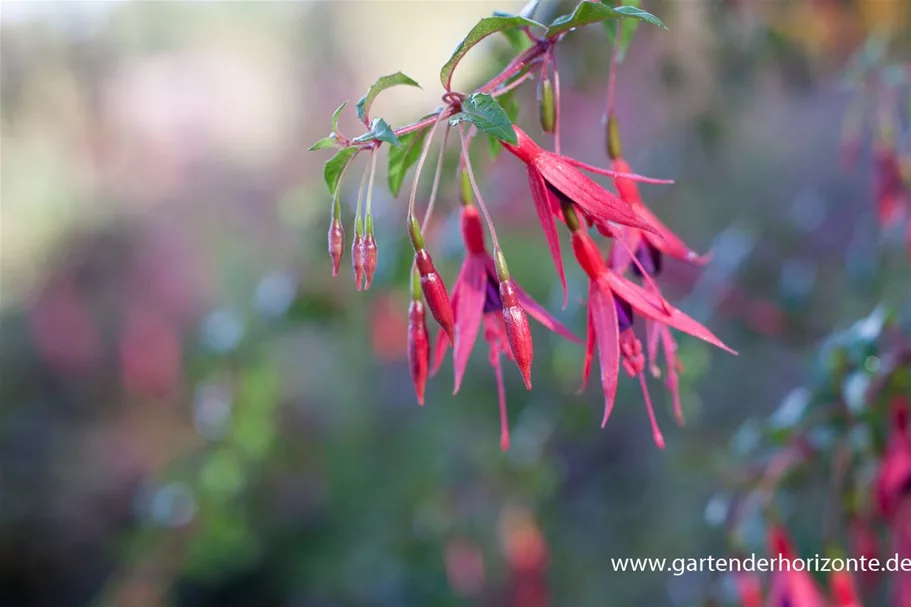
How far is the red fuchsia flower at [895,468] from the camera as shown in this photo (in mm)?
691

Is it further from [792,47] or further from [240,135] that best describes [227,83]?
[792,47]

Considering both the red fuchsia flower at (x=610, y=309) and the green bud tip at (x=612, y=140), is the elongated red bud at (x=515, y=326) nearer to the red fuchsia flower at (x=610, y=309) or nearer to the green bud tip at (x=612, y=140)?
the red fuchsia flower at (x=610, y=309)

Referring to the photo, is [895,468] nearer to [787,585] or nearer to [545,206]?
[787,585]

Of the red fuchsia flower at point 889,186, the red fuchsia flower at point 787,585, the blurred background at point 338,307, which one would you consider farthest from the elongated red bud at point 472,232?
the red fuchsia flower at point 889,186

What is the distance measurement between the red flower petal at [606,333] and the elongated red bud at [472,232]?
0.26 feet

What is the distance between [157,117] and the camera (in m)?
4.04

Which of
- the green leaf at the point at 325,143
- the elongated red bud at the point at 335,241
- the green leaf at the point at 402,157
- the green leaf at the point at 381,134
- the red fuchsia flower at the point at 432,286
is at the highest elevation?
the green leaf at the point at 381,134

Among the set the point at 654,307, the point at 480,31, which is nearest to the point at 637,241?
the point at 654,307

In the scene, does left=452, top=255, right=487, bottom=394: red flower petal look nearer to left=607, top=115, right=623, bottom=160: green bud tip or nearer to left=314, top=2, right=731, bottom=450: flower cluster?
left=314, top=2, right=731, bottom=450: flower cluster

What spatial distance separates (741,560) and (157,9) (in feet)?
14.4

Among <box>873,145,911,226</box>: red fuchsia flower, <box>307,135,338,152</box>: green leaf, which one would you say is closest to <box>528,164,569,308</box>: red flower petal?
<box>307,135,338,152</box>: green leaf

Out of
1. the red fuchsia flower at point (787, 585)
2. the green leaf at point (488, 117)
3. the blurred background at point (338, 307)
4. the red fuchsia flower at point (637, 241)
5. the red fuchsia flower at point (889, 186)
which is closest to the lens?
the green leaf at point (488, 117)

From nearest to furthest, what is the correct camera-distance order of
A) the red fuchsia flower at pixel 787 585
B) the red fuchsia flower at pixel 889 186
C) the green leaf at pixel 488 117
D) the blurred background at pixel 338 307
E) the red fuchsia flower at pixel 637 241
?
the green leaf at pixel 488 117 → the red fuchsia flower at pixel 637 241 → the red fuchsia flower at pixel 787 585 → the red fuchsia flower at pixel 889 186 → the blurred background at pixel 338 307

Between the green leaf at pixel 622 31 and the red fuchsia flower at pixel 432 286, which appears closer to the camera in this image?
the red fuchsia flower at pixel 432 286
